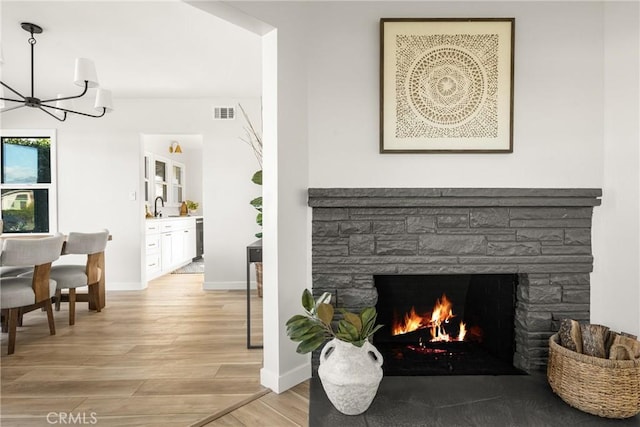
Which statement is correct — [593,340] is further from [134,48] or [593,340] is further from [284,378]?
[134,48]

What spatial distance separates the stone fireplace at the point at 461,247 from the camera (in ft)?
6.75

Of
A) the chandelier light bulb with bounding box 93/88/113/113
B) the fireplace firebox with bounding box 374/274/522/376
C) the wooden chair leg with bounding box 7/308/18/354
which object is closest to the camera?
the fireplace firebox with bounding box 374/274/522/376

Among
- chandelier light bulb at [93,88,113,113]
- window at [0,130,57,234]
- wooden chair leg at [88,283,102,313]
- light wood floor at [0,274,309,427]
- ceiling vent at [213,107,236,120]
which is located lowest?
light wood floor at [0,274,309,427]

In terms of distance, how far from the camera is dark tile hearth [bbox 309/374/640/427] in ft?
5.30

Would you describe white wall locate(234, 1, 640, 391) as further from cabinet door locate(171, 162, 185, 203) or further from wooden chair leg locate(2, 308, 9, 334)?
cabinet door locate(171, 162, 185, 203)

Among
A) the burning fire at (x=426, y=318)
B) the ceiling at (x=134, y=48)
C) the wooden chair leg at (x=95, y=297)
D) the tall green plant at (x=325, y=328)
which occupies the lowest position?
the wooden chair leg at (x=95, y=297)

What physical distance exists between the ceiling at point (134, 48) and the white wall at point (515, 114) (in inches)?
43.4

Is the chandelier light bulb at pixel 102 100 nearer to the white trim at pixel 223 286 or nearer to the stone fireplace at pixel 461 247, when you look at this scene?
the stone fireplace at pixel 461 247

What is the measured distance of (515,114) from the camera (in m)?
2.08

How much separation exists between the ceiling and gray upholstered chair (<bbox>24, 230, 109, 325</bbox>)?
1.65 metres

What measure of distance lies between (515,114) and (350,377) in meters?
1.73

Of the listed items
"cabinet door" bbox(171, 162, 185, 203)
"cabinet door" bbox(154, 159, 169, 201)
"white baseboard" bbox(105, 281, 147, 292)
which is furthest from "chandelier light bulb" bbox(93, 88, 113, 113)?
"cabinet door" bbox(171, 162, 185, 203)

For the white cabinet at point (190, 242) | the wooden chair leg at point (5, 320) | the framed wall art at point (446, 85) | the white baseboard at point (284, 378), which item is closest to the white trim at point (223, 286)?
the wooden chair leg at point (5, 320)

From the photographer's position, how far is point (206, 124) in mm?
4461
